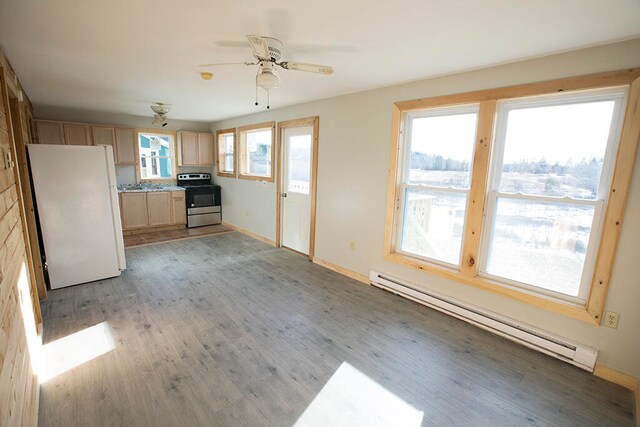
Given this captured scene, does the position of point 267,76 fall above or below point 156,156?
above

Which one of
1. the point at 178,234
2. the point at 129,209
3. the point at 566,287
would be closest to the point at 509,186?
the point at 566,287

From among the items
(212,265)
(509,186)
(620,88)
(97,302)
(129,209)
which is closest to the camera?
(620,88)

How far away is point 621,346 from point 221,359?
286cm

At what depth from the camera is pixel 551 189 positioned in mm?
2291

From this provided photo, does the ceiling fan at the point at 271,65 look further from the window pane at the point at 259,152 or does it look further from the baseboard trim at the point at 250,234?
the baseboard trim at the point at 250,234

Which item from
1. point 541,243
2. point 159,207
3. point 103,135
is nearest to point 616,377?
point 541,243

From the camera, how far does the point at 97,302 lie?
9.63ft

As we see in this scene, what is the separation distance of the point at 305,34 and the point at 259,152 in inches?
142

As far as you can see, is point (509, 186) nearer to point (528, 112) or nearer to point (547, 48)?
point (528, 112)

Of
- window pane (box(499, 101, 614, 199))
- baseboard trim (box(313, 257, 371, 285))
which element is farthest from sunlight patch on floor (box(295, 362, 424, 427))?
window pane (box(499, 101, 614, 199))

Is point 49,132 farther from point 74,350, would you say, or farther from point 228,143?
point 74,350

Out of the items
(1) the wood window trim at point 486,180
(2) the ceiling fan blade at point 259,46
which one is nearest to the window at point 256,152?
(1) the wood window trim at point 486,180

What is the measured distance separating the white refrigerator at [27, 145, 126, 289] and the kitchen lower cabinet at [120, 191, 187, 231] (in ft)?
7.22

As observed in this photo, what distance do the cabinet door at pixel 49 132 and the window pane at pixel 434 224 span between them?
5.79 metres
